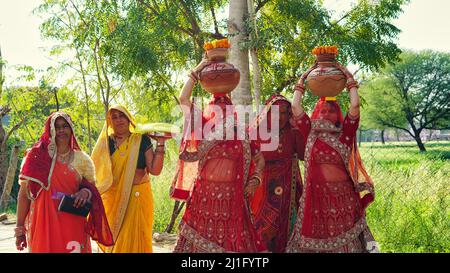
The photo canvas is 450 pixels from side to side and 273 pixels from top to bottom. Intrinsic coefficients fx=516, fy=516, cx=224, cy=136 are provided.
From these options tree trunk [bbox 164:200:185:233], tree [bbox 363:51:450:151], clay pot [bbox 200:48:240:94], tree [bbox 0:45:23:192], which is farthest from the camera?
tree [bbox 363:51:450:151]

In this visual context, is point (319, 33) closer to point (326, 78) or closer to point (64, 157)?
point (326, 78)

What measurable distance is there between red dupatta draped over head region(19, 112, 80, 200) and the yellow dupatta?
2.14 ft

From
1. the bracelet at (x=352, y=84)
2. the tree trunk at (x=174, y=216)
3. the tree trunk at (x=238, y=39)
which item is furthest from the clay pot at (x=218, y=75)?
the tree trunk at (x=174, y=216)

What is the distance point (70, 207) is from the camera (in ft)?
13.0

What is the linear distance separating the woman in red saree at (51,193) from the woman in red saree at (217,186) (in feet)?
2.92

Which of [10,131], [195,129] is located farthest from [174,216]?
[10,131]

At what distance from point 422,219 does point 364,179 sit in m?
2.64

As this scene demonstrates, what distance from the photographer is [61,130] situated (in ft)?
13.3

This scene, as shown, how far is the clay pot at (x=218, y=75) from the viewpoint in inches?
151

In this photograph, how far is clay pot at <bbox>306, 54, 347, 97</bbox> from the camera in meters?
3.92

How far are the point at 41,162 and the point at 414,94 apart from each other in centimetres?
3244

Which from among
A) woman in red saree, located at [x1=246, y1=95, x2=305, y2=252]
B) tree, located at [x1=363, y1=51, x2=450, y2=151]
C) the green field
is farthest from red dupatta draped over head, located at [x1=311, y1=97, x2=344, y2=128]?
tree, located at [x1=363, y1=51, x2=450, y2=151]

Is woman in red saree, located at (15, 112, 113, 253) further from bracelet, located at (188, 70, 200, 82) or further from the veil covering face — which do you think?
the veil covering face

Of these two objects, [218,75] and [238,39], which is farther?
[238,39]
